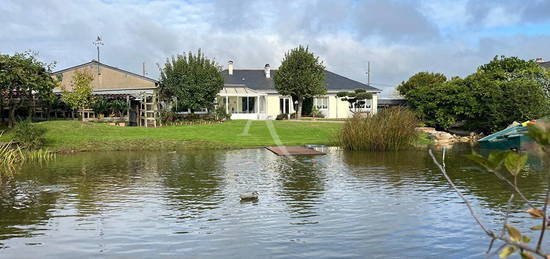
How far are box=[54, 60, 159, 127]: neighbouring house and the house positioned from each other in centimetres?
624

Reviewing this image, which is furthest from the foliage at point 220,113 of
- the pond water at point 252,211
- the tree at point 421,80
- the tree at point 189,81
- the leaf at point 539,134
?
the leaf at point 539,134

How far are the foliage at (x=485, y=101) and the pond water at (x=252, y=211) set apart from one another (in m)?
15.2

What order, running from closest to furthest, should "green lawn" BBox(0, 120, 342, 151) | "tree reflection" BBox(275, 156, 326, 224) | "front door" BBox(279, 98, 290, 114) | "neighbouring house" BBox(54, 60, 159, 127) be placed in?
"tree reflection" BBox(275, 156, 326, 224), "green lawn" BBox(0, 120, 342, 151), "neighbouring house" BBox(54, 60, 159, 127), "front door" BBox(279, 98, 290, 114)

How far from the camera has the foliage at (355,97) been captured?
38.6 meters

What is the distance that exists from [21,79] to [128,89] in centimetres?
949

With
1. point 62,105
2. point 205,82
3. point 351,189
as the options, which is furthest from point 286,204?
point 62,105

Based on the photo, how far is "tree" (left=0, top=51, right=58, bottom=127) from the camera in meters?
24.6

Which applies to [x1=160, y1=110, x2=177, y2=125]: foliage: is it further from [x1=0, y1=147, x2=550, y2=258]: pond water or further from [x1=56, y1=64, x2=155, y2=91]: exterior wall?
[x1=0, y1=147, x2=550, y2=258]: pond water

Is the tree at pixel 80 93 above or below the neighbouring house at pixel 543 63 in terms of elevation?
below

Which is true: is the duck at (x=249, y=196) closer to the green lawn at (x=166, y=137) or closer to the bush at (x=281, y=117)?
the green lawn at (x=166, y=137)

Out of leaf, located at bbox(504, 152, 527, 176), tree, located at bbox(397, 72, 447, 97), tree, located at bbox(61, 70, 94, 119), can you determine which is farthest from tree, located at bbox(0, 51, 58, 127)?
tree, located at bbox(397, 72, 447, 97)

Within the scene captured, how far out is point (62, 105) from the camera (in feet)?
109

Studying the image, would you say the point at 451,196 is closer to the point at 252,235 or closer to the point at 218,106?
the point at 252,235

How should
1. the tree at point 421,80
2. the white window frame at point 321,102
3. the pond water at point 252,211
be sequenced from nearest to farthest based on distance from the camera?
the pond water at point 252,211, the white window frame at point 321,102, the tree at point 421,80
